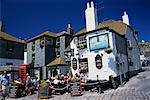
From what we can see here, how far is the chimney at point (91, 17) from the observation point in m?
22.7

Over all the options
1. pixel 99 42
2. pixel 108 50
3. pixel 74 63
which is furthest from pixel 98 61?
pixel 74 63

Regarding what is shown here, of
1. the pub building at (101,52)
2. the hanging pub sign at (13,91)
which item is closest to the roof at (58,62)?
the pub building at (101,52)

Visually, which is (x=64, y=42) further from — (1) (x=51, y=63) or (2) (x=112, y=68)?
(2) (x=112, y=68)

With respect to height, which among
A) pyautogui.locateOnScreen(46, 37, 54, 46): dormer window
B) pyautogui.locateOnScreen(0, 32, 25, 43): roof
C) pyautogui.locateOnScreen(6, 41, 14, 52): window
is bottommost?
pyautogui.locateOnScreen(6, 41, 14, 52): window

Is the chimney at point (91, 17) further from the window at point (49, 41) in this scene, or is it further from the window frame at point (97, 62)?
the window at point (49, 41)

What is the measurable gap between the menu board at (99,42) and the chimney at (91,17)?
1.32m

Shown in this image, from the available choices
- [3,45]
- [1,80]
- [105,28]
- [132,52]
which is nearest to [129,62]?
[132,52]

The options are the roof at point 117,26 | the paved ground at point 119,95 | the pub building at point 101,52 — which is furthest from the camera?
the roof at point 117,26

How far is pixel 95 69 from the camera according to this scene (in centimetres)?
2228

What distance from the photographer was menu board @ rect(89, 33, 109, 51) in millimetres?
21581

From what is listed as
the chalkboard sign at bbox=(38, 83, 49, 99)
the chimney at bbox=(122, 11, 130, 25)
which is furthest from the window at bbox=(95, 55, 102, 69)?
the chimney at bbox=(122, 11, 130, 25)

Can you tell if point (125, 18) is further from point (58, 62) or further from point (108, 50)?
point (58, 62)

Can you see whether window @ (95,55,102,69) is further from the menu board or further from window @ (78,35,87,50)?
window @ (78,35,87,50)

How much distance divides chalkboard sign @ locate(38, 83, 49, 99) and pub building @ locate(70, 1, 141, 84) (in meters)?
7.90
